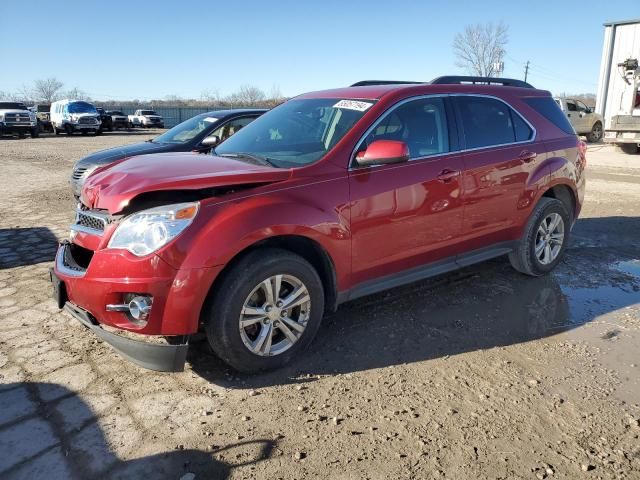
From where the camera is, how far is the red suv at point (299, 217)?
3.02 meters

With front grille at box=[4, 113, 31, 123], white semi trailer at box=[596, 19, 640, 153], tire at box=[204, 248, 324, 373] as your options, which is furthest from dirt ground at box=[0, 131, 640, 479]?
front grille at box=[4, 113, 31, 123]

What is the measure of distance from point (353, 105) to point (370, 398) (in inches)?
87.6

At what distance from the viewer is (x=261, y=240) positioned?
322 cm

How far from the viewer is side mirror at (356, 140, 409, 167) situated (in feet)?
11.7

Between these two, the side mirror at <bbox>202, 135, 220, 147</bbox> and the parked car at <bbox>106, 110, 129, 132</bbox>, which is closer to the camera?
the side mirror at <bbox>202, 135, 220, 147</bbox>

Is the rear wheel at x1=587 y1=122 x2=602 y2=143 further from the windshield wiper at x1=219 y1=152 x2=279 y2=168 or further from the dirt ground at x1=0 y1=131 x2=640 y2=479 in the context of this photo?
the windshield wiper at x1=219 y1=152 x2=279 y2=168

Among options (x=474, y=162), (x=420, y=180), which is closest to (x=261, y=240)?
(x=420, y=180)

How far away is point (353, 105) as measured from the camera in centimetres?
405

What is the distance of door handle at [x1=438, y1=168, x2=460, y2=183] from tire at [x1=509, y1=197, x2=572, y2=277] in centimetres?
129

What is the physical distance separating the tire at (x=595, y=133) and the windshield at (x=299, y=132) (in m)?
24.0

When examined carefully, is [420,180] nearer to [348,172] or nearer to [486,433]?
[348,172]

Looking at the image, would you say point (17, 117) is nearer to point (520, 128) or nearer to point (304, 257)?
point (520, 128)

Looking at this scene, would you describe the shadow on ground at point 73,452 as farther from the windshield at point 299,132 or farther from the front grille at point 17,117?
the front grille at point 17,117

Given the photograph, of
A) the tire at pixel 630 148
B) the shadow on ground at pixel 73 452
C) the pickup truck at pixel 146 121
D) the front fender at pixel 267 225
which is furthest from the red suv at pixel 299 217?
the pickup truck at pixel 146 121
